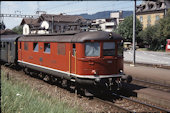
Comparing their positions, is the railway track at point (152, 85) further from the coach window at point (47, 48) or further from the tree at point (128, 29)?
the tree at point (128, 29)

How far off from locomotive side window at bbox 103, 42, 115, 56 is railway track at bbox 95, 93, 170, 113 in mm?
2224

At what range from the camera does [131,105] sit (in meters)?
10.3

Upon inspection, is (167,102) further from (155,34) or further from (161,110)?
(155,34)

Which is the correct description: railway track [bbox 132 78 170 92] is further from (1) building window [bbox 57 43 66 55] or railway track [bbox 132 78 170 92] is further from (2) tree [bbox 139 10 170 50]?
(2) tree [bbox 139 10 170 50]

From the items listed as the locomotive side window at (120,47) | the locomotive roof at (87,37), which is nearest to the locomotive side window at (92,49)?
the locomotive roof at (87,37)

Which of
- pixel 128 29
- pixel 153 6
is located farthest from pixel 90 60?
pixel 153 6

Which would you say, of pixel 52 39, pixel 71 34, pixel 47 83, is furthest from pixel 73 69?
pixel 47 83

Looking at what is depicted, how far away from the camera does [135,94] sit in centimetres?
1195

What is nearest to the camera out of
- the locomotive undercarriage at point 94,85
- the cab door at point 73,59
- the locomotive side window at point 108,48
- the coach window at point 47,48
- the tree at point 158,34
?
the locomotive undercarriage at point 94,85

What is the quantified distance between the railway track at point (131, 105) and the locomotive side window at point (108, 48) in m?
2.22

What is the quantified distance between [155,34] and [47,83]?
40.1m

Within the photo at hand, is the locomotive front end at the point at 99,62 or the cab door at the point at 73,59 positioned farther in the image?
the cab door at the point at 73,59

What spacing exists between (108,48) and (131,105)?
2.95m

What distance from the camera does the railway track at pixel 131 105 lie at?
9505 millimetres
